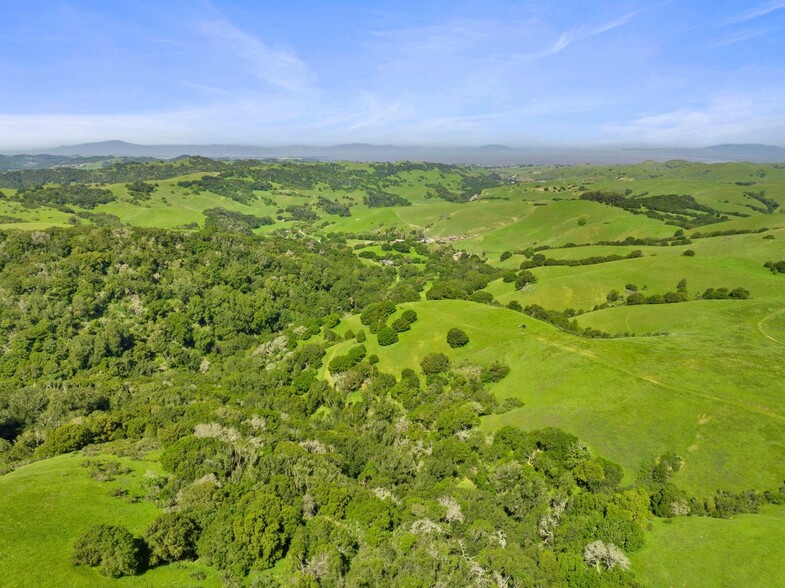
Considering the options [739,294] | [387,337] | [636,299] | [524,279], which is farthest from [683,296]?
[387,337]

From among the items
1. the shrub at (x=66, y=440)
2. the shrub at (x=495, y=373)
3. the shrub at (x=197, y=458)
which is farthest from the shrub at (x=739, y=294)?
the shrub at (x=66, y=440)

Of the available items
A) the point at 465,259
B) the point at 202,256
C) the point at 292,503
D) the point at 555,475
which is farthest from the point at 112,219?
the point at 555,475

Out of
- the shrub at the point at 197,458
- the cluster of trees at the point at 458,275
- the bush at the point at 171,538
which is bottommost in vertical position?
the cluster of trees at the point at 458,275

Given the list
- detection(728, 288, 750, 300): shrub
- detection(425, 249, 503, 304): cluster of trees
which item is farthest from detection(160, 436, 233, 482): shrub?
detection(728, 288, 750, 300): shrub

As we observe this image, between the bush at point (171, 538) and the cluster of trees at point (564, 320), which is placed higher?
the bush at point (171, 538)

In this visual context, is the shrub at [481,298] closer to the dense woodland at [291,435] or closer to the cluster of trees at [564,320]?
the dense woodland at [291,435]

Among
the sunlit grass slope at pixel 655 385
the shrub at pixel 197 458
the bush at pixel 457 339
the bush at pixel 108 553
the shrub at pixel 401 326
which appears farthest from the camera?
the shrub at pixel 401 326

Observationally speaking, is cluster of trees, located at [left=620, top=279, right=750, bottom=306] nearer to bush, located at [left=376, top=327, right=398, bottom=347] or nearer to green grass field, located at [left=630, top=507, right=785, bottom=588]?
bush, located at [left=376, top=327, right=398, bottom=347]
